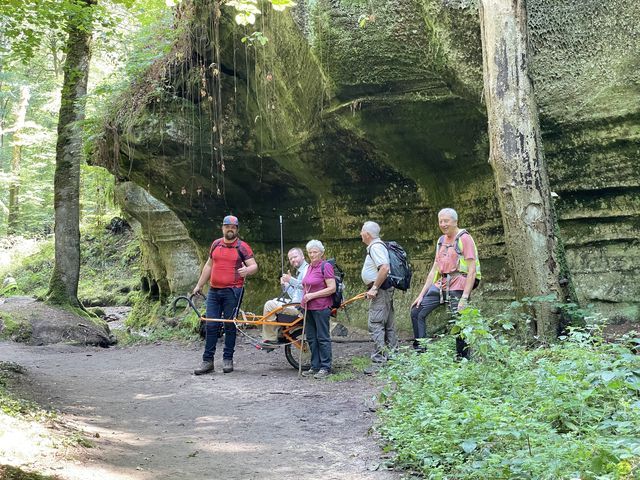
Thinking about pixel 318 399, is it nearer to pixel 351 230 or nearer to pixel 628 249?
pixel 628 249

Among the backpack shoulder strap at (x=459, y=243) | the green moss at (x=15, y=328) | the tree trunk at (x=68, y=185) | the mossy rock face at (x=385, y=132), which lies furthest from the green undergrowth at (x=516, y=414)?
the tree trunk at (x=68, y=185)

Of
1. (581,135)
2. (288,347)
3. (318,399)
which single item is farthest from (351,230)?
(318,399)

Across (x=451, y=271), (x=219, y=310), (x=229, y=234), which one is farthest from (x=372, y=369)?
(x=229, y=234)

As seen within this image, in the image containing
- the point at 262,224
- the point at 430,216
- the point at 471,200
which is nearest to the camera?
the point at 471,200

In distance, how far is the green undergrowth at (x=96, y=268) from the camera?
25922mm

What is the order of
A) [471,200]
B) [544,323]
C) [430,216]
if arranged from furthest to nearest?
[430,216], [471,200], [544,323]

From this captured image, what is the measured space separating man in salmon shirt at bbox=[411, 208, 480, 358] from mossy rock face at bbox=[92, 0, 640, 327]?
2.31m

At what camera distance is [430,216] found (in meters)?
11.1

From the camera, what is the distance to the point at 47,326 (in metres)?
13.7

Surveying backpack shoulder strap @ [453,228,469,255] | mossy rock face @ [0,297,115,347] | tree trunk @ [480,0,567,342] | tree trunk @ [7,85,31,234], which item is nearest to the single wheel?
backpack shoulder strap @ [453,228,469,255]

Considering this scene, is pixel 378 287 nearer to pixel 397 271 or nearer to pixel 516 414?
pixel 397 271

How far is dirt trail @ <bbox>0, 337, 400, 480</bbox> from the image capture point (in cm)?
448

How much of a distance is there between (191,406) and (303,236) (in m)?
6.69

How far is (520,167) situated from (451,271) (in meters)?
1.37
